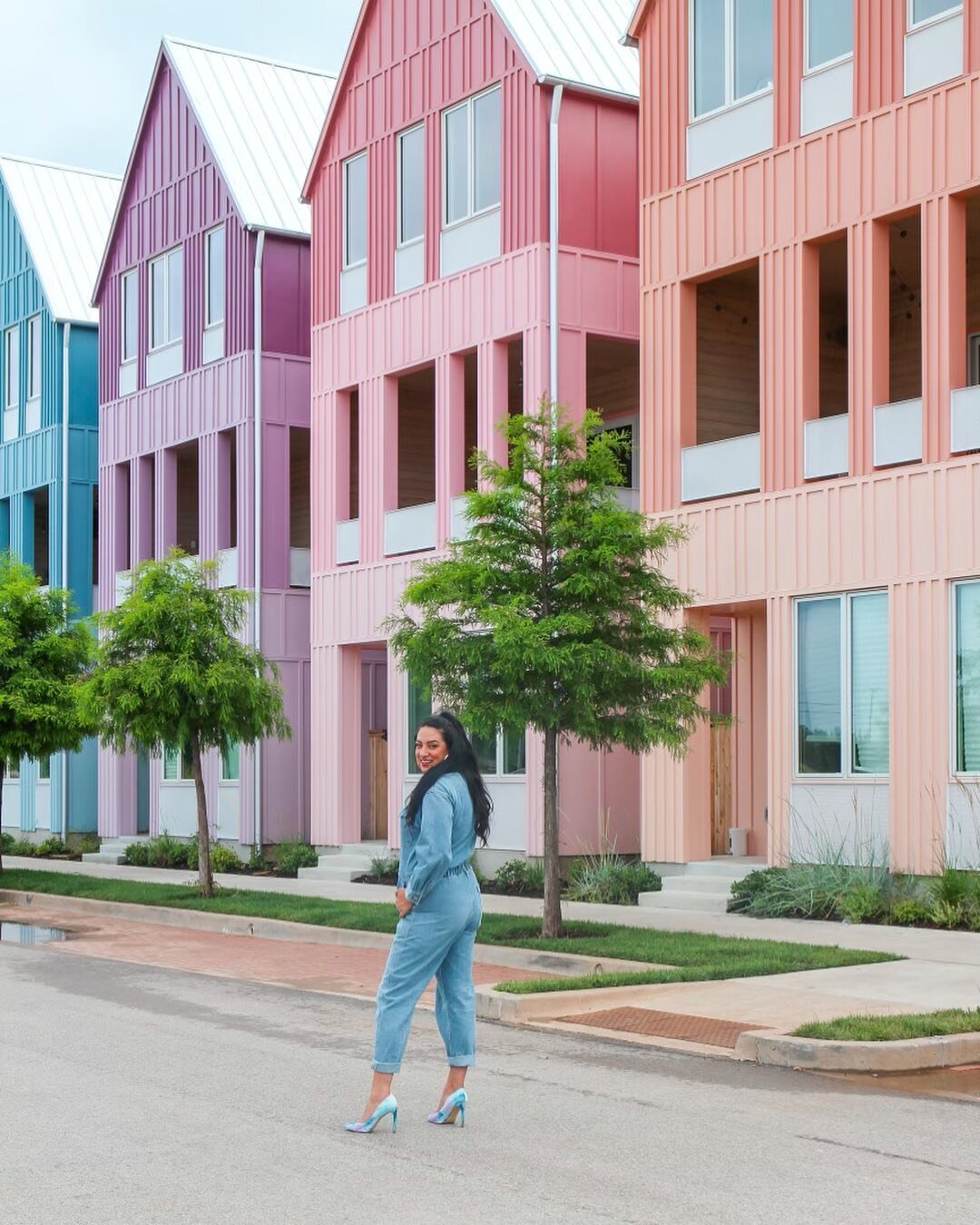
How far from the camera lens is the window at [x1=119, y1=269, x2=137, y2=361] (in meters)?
31.3

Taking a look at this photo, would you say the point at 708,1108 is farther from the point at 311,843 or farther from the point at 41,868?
the point at 41,868

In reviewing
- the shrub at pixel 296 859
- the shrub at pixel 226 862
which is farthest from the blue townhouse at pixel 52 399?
the shrub at pixel 296 859

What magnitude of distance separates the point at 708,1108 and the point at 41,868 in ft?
69.5

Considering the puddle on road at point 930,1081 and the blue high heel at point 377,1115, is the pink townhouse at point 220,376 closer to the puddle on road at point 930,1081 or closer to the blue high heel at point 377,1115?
the puddle on road at point 930,1081

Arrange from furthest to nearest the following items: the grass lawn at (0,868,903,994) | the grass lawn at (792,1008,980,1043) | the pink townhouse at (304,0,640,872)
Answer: the pink townhouse at (304,0,640,872) < the grass lawn at (0,868,903,994) < the grass lawn at (792,1008,980,1043)

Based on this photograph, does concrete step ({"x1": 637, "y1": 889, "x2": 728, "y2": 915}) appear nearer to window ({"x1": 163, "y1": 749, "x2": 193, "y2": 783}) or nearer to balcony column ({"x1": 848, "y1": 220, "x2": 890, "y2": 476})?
balcony column ({"x1": 848, "y1": 220, "x2": 890, "y2": 476})

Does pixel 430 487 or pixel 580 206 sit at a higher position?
pixel 580 206

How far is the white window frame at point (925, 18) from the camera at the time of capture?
58.1 feet

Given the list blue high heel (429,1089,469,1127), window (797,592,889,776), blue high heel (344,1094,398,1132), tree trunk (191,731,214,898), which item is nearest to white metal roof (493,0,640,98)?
window (797,592,889,776)

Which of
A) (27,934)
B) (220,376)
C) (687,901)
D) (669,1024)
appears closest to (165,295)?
(220,376)

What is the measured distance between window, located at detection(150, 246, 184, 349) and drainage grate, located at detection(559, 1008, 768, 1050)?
20127mm

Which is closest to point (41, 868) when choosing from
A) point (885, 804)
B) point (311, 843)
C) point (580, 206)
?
point (311, 843)

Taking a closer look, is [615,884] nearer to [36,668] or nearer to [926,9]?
[36,668]

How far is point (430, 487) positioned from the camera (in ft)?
99.0
